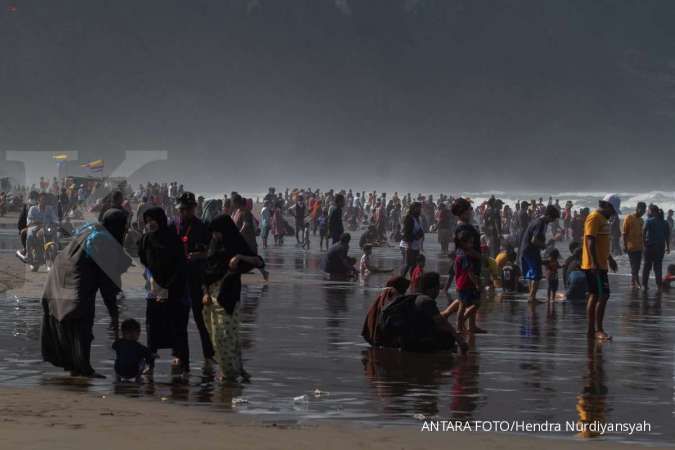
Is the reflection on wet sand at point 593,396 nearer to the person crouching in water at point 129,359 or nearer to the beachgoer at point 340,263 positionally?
the person crouching in water at point 129,359

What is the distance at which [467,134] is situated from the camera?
484 feet

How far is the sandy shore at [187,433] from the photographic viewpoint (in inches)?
284

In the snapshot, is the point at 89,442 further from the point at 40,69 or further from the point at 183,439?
the point at 40,69

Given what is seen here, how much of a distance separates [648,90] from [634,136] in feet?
26.4

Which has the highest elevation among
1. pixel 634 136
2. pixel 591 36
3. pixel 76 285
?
pixel 591 36

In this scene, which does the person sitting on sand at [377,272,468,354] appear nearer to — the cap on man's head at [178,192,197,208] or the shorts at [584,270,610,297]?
the shorts at [584,270,610,297]

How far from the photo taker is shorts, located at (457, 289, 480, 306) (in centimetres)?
1362

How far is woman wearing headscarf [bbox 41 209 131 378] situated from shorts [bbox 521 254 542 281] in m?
9.15

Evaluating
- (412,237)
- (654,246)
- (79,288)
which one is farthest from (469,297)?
(654,246)

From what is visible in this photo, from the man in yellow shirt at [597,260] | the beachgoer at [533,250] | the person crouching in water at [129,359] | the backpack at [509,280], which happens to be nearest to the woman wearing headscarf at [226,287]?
the person crouching in water at [129,359]

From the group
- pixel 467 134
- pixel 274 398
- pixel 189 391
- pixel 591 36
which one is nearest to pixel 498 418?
pixel 274 398

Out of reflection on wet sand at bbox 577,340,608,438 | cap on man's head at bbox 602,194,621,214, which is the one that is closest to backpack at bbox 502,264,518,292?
cap on man's head at bbox 602,194,621,214

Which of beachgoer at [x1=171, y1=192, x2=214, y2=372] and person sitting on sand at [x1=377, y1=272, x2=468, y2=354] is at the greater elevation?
beachgoer at [x1=171, y1=192, x2=214, y2=372]

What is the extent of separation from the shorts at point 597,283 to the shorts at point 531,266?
4.50 meters
